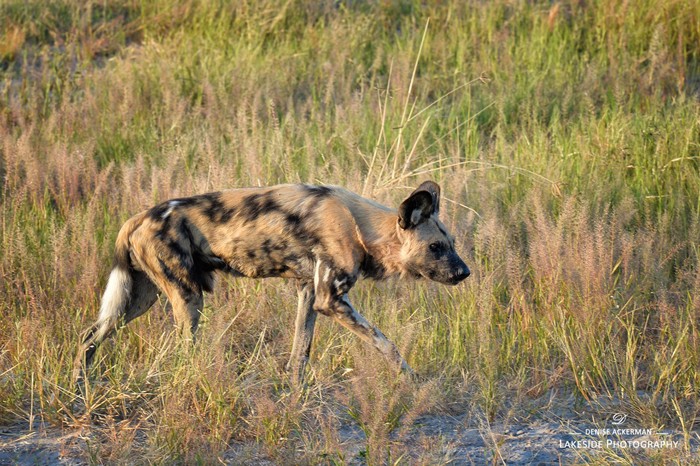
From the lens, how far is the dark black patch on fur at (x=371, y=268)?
4.25m

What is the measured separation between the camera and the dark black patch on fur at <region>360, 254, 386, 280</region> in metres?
4.25

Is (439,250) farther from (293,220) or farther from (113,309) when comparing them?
(113,309)

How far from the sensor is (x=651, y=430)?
3621 mm

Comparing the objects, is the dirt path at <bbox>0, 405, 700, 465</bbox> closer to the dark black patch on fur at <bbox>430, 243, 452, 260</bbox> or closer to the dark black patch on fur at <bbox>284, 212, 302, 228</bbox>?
the dark black patch on fur at <bbox>430, 243, 452, 260</bbox>

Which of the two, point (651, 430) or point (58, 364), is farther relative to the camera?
point (58, 364)

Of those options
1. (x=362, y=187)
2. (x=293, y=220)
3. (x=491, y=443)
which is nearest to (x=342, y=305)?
(x=293, y=220)

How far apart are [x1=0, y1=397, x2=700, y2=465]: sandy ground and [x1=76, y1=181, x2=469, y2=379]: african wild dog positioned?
448mm

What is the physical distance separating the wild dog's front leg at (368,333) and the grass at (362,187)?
2.9 inches

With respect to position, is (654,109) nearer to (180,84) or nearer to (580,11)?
(580,11)

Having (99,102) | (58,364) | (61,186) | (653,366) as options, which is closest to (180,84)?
(99,102)

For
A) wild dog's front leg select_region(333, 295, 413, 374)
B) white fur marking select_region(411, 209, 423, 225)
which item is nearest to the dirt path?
wild dog's front leg select_region(333, 295, 413, 374)

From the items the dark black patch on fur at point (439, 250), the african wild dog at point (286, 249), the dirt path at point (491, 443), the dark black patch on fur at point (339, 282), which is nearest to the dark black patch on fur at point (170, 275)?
the african wild dog at point (286, 249)

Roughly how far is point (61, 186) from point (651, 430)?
361 centimetres

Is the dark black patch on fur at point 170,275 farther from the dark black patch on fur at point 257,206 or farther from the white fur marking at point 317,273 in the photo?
the white fur marking at point 317,273
